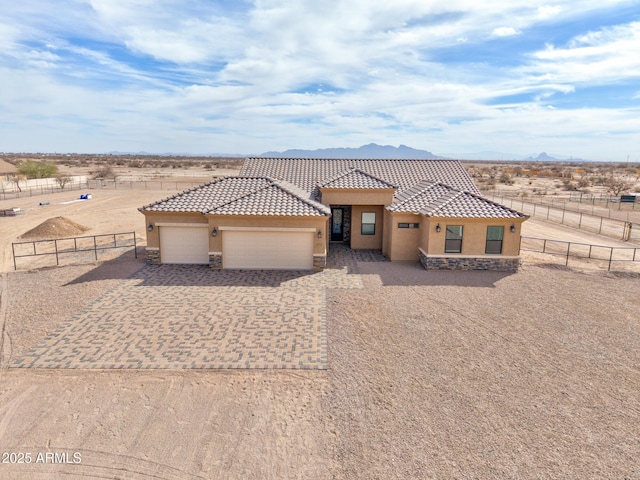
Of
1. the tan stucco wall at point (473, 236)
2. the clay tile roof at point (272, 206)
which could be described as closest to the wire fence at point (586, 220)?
the tan stucco wall at point (473, 236)

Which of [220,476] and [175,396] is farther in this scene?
[175,396]

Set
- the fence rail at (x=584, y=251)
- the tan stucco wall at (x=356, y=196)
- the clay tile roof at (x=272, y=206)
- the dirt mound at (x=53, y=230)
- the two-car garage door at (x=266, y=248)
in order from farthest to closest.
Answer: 1. the dirt mound at (x=53, y=230)
2. the tan stucco wall at (x=356, y=196)
3. the fence rail at (x=584, y=251)
4. the two-car garage door at (x=266, y=248)
5. the clay tile roof at (x=272, y=206)

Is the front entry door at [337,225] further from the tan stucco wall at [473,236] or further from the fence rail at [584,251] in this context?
the fence rail at [584,251]

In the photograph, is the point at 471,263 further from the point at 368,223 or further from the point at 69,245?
the point at 69,245

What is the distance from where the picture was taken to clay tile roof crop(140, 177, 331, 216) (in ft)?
62.3

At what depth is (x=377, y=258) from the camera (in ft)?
70.8

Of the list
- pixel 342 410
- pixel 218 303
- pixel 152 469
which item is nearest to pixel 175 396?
pixel 152 469

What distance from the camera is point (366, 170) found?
89.2 ft

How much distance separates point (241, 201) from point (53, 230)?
580 inches

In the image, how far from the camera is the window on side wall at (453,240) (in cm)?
1930

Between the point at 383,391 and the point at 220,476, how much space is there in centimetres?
402

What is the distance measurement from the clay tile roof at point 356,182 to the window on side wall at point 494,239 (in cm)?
545

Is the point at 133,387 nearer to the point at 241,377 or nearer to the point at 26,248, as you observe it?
the point at 241,377

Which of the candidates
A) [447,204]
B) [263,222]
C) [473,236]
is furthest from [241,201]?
[473,236]
